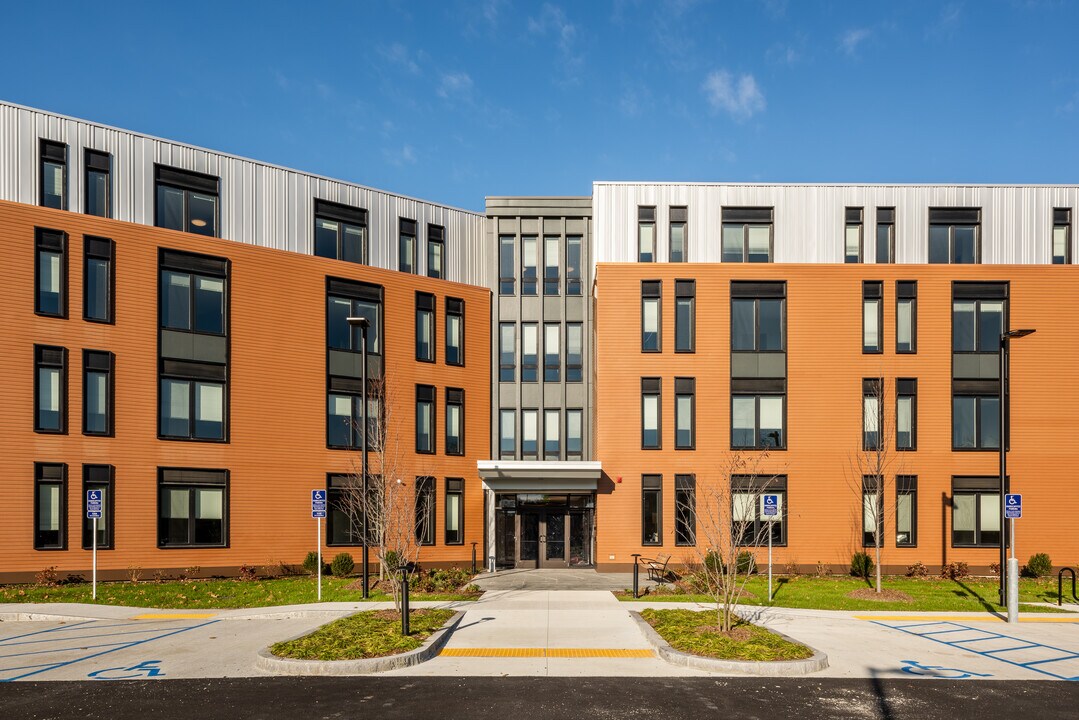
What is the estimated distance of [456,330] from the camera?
106ft

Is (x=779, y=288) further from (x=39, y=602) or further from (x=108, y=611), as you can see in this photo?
(x=39, y=602)

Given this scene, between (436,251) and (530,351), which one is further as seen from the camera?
(530,351)

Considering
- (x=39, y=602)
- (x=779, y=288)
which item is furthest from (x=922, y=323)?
(x=39, y=602)

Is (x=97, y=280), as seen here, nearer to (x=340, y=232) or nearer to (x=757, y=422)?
(x=340, y=232)

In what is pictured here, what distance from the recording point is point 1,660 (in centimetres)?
1399

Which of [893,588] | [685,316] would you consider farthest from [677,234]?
[893,588]

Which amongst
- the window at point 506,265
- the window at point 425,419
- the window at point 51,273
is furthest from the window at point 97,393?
the window at point 506,265

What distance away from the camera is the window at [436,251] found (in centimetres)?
3225

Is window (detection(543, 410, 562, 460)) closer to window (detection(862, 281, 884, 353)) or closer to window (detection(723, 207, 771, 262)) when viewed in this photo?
window (detection(723, 207, 771, 262))

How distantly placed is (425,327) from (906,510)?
66.7 feet

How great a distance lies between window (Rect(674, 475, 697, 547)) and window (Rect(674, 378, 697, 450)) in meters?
1.32

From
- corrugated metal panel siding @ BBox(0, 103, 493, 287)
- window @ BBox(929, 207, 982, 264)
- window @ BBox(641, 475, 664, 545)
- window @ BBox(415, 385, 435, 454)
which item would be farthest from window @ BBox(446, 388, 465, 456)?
window @ BBox(929, 207, 982, 264)

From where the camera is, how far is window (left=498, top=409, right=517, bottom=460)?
32.4 metres

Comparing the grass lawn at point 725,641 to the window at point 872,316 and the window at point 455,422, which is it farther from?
the window at point 872,316
